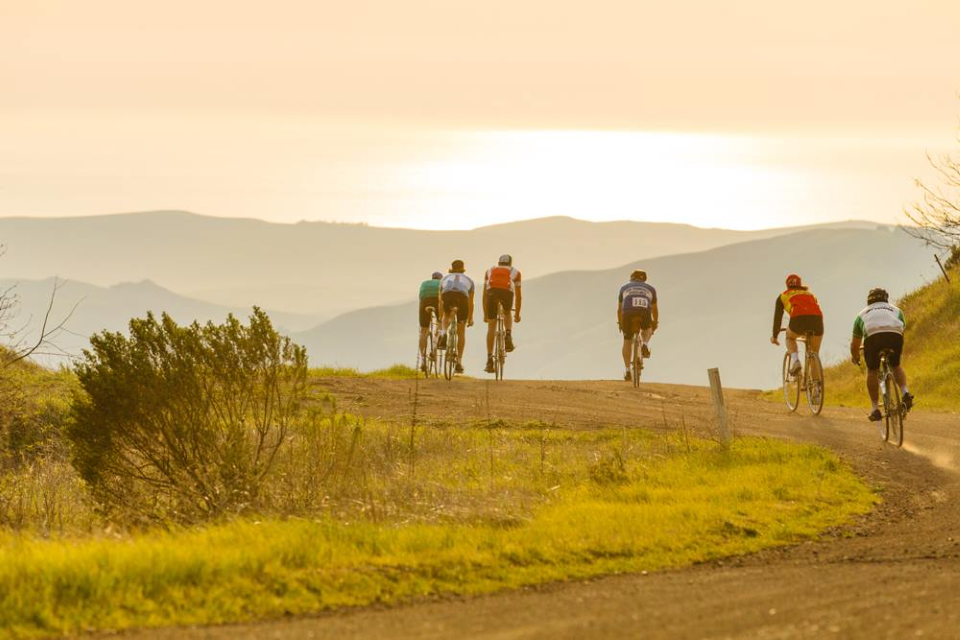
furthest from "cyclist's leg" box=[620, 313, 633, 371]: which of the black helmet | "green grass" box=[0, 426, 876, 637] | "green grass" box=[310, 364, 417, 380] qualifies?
"green grass" box=[0, 426, 876, 637]

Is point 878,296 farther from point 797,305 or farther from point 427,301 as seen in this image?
point 427,301

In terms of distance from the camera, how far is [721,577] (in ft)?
33.4

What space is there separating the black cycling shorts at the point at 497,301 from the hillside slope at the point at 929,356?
7.97 meters

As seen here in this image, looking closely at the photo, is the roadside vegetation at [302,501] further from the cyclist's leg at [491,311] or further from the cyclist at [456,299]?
the cyclist's leg at [491,311]

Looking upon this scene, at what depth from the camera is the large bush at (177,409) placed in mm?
14562

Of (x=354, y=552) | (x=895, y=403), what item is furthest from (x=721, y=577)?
(x=895, y=403)

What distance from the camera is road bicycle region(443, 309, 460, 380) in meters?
26.0

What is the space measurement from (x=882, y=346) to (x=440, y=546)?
9.13m

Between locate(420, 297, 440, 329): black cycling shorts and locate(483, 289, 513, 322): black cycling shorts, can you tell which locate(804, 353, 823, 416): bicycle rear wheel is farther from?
locate(420, 297, 440, 329): black cycling shorts

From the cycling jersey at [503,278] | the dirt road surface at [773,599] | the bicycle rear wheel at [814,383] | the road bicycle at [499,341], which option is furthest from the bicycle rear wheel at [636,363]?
the dirt road surface at [773,599]

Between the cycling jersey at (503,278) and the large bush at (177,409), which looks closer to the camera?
the large bush at (177,409)

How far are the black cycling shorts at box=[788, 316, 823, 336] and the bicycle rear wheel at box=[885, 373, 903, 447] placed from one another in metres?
3.03

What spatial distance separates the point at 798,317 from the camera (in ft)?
69.6

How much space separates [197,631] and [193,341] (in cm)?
719
